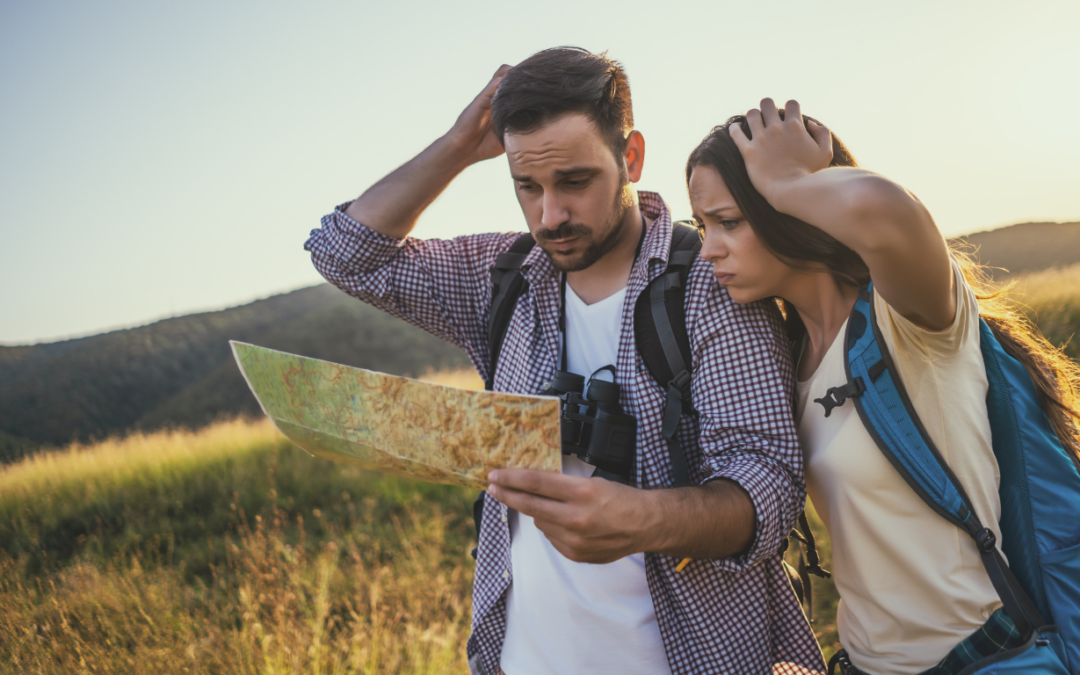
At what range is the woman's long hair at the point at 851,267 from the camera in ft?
4.99

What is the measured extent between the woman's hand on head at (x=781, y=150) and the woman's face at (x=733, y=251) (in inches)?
4.3

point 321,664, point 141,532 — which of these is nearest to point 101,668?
point 321,664

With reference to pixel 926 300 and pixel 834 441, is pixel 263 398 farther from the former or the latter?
pixel 926 300

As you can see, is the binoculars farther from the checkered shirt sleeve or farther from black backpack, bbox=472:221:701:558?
the checkered shirt sleeve

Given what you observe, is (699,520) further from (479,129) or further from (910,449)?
(479,129)

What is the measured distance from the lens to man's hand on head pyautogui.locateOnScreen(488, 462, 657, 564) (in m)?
1.36

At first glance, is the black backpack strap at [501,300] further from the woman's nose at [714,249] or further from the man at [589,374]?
the woman's nose at [714,249]

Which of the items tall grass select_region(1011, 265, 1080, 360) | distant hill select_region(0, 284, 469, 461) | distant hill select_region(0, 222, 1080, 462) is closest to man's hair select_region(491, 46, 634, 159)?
distant hill select_region(0, 222, 1080, 462)

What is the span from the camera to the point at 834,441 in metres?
1.63

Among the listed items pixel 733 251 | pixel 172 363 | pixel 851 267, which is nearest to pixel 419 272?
pixel 733 251

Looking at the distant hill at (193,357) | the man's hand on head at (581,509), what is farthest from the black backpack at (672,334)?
the distant hill at (193,357)

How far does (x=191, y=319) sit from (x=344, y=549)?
38509mm

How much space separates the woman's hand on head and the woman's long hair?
69 millimetres

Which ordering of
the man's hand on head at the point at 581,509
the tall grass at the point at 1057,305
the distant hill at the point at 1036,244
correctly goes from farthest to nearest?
the distant hill at the point at 1036,244, the tall grass at the point at 1057,305, the man's hand on head at the point at 581,509
